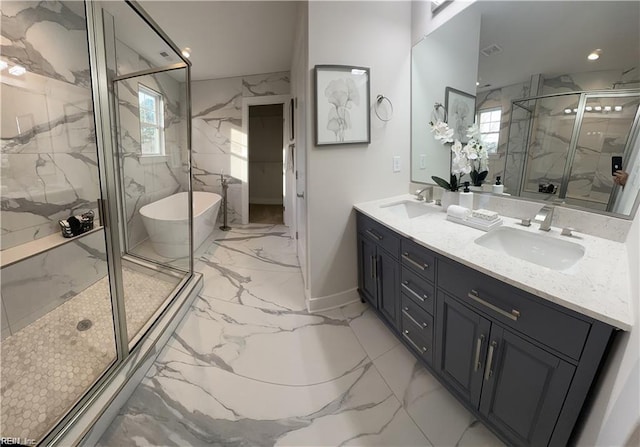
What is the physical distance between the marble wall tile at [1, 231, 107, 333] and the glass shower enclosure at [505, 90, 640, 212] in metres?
2.77

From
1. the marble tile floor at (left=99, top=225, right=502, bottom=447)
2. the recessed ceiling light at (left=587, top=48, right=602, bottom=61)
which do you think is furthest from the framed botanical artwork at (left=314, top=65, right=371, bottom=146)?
the marble tile floor at (left=99, top=225, right=502, bottom=447)

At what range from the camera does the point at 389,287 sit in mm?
1768

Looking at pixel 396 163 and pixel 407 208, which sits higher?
pixel 396 163

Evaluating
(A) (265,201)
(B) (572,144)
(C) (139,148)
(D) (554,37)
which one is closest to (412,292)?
(B) (572,144)

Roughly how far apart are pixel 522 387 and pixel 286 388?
3.75 feet

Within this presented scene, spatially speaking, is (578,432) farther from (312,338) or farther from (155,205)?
(155,205)

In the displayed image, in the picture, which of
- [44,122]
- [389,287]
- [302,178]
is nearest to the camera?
[389,287]

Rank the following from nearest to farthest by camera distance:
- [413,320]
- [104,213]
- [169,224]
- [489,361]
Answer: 1. [489,361]
2. [104,213]
3. [413,320]
4. [169,224]

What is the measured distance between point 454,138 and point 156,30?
7.87ft

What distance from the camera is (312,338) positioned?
190 centimetres

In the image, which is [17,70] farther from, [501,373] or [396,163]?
[501,373]

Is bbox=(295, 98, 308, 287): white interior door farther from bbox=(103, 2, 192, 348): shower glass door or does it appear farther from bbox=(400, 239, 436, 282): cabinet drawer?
bbox=(103, 2, 192, 348): shower glass door

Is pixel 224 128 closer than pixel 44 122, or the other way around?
pixel 44 122

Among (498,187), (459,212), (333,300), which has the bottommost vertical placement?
(333,300)
